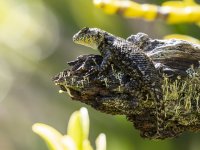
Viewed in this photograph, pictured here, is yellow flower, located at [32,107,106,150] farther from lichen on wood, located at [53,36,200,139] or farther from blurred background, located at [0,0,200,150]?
blurred background, located at [0,0,200,150]

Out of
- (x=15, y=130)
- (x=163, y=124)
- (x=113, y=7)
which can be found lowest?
(x=163, y=124)

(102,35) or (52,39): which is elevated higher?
(52,39)

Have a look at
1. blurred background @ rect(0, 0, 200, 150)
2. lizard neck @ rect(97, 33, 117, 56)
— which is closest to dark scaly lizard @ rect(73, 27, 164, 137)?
lizard neck @ rect(97, 33, 117, 56)

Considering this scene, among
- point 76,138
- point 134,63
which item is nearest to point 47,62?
point 76,138

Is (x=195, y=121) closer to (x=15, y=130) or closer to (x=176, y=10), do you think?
(x=176, y=10)

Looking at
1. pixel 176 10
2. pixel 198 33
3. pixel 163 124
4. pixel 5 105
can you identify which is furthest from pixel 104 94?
pixel 5 105

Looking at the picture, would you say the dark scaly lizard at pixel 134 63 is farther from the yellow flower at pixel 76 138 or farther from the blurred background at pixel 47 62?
the blurred background at pixel 47 62
